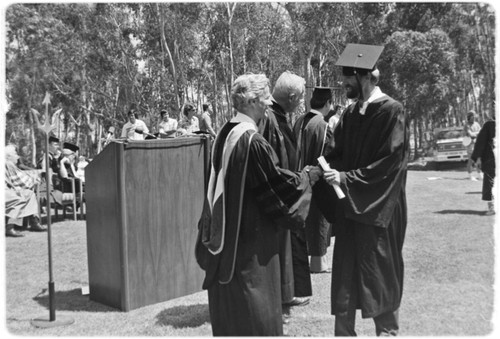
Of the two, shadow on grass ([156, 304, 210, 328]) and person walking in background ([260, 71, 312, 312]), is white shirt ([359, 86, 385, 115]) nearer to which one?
person walking in background ([260, 71, 312, 312])

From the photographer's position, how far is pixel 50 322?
16.1 feet

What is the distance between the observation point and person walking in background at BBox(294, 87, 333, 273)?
598 centimetres

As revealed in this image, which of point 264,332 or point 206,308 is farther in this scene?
point 206,308

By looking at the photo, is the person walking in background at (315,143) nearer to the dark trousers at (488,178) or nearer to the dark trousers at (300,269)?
the dark trousers at (300,269)

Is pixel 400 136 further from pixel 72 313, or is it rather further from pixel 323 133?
pixel 72 313

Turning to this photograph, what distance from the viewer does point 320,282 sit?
20.0ft

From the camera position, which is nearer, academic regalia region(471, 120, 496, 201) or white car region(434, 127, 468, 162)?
academic regalia region(471, 120, 496, 201)

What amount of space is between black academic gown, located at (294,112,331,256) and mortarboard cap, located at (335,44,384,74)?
1978mm

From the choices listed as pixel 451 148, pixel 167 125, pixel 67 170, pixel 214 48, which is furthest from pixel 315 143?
pixel 214 48

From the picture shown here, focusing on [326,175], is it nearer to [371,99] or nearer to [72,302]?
[371,99]

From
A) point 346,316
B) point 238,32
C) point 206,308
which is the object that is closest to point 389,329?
point 346,316

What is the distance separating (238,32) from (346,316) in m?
28.4

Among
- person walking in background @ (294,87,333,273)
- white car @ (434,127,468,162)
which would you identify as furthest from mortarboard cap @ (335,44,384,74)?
white car @ (434,127,468,162)

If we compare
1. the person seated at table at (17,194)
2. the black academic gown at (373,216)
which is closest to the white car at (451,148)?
the person seated at table at (17,194)
